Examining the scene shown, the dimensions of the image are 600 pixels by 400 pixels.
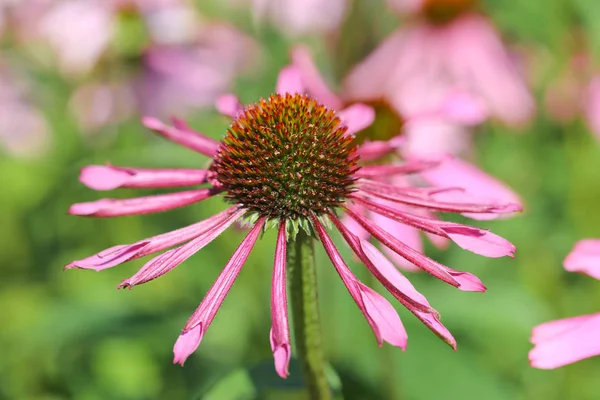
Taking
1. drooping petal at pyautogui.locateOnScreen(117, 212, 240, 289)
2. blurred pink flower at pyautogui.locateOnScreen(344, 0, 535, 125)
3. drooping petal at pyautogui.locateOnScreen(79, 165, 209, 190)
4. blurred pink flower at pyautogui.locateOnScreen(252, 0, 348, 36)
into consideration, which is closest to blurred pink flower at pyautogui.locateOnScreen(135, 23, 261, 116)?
blurred pink flower at pyautogui.locateOnScreen(252, 0, 348, 36)

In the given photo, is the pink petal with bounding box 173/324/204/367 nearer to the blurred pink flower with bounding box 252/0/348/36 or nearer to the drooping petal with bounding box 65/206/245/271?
the drooping petal with bounding box 65/206/245/271

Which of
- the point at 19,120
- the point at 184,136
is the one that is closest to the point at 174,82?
the point at 19,120

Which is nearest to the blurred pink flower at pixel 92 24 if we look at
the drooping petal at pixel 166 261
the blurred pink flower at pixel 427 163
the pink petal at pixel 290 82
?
the blurred pink flower at pixel 427 163

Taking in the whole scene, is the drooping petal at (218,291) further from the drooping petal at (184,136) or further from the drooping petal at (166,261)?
the drooping petal at (184,136)

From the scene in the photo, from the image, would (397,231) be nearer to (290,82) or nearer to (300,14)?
(290,82)

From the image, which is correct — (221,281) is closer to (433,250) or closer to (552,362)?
(552,362)

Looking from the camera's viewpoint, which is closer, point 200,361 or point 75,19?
point 200,361

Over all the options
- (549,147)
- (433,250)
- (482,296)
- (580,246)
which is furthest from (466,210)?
(549,147)
